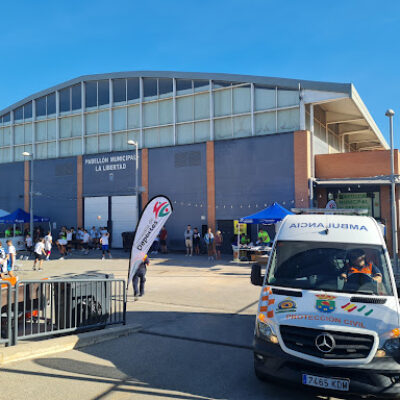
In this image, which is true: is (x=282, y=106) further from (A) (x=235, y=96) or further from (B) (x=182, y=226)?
(B) (x=182, y=226)

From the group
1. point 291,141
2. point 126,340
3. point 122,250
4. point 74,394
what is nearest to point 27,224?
point 122,250

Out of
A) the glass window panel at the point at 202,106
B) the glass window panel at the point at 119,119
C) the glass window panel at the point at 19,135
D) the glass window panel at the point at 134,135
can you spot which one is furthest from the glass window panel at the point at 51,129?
the glass window panel at the point at 202,106

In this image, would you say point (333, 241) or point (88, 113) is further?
point (88, 113)

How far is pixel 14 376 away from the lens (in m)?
5.21

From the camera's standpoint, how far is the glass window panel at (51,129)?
103 feet

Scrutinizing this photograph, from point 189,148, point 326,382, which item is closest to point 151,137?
point 189,148

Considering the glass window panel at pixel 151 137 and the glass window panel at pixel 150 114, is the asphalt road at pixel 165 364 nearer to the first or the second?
the glass window panel at pixel 151 137

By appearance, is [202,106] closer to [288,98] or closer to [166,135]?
[166,135]

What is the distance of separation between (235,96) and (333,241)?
20.2 m

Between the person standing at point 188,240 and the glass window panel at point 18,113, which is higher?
the glass window panel at point 18,113

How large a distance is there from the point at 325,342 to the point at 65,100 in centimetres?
3083

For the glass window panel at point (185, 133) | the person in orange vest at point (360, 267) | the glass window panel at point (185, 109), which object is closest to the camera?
the person in orange vest at point (360, 267)

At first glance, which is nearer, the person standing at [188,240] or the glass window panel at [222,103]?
the person standing at [188,240]

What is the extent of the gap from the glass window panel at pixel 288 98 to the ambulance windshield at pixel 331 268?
1830 cm
